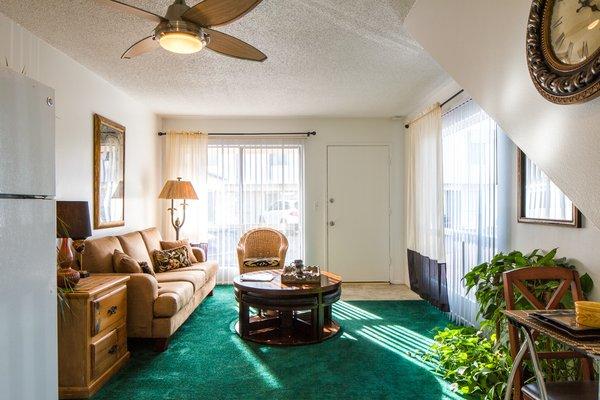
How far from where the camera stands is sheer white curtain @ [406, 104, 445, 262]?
13.8 feet

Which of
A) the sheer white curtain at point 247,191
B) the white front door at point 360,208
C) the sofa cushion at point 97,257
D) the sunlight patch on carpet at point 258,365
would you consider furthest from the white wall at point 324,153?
the sofa cushion at point 97,257

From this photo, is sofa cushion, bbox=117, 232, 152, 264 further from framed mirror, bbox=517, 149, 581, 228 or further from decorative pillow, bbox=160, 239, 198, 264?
framed mirror, bbox=517, 149, 581, 228

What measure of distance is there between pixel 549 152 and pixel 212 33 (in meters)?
1.74

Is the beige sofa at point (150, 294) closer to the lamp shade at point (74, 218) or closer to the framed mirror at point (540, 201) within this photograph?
the lamp shade at point (74, 218)

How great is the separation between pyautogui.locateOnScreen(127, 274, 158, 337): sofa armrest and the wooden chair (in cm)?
255

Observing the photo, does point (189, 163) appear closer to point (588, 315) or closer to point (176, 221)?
point (176, 221)

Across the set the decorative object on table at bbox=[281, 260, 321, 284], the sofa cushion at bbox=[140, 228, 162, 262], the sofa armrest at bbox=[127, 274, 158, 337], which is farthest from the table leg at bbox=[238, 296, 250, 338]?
the sofa cushion at bbox=[140, 228, 162, 262]

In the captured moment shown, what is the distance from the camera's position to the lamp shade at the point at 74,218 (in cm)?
274

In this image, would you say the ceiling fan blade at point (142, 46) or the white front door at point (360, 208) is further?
the white front door at point (360, 208)

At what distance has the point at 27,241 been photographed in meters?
1.40

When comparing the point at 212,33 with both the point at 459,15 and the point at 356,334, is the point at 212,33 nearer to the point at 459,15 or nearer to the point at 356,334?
the point at 459,15

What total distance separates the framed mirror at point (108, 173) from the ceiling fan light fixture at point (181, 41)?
2.24m

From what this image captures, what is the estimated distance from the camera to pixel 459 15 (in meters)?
1.92

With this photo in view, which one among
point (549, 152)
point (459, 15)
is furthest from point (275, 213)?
point (549, 152)
